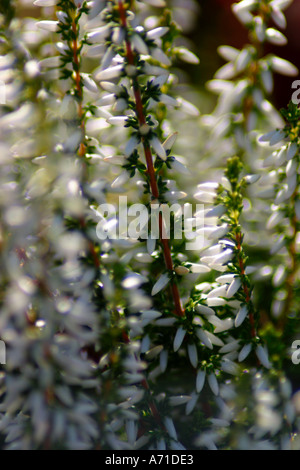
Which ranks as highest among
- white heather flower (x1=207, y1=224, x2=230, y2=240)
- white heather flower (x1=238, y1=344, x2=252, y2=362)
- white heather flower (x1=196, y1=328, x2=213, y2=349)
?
white heather flower (x1=207, y1=224, x2=230, y2=240)

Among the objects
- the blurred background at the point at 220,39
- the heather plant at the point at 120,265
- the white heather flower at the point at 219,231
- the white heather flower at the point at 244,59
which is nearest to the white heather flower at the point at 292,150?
the heather plant at the point at 120,265

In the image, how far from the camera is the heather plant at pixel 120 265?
0.46m

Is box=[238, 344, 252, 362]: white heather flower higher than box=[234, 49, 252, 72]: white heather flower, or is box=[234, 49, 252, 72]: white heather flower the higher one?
box=[234, 49, 252, 72]: white heather flower

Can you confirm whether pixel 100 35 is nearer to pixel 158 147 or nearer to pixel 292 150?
pixel 158 147

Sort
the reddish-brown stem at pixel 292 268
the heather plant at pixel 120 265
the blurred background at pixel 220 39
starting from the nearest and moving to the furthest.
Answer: the heather plant at pixel 120 265
the reddish-brown stem at pixel 292 268
the blurred background at pixel 220 39

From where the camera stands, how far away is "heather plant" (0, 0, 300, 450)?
461mm

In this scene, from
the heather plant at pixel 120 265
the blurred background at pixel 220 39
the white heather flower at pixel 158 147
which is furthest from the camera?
the blurred background at pixel 220 39

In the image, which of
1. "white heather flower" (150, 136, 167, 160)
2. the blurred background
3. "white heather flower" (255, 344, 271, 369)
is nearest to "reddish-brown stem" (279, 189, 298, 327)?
"white heather flower" (255, 344, 271, 369)

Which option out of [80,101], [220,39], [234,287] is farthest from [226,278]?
[220,39]

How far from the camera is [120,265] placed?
1.89 ft

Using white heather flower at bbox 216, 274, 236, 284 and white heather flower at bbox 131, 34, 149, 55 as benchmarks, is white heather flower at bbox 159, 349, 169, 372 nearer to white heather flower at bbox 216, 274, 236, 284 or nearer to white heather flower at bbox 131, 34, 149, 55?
white heather flower at bbox 216, 274, 236, 284

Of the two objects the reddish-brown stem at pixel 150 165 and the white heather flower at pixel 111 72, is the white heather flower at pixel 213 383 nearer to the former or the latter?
the reddish-brown stem at pixel 150 165

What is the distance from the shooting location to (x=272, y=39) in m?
0.78
